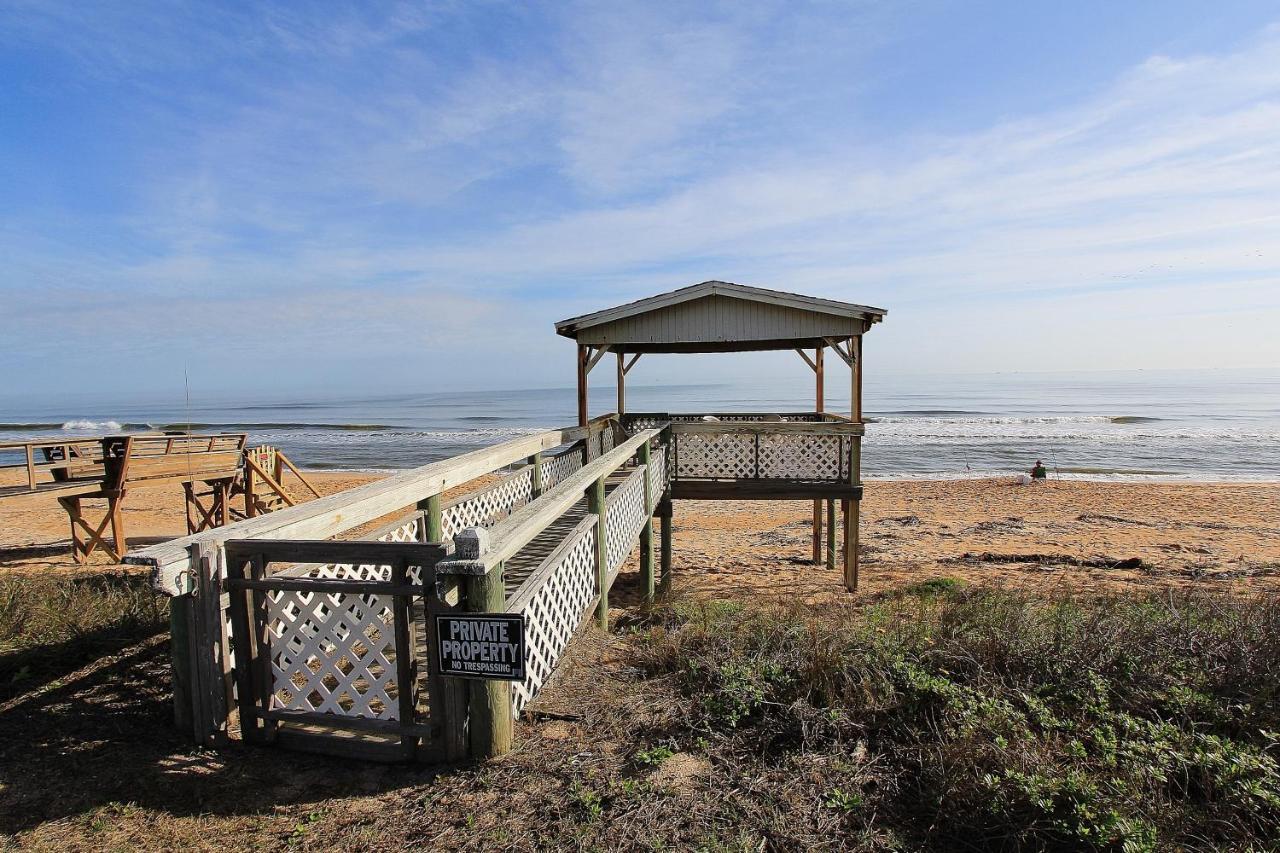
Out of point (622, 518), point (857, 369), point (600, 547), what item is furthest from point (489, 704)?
point (857, 369)

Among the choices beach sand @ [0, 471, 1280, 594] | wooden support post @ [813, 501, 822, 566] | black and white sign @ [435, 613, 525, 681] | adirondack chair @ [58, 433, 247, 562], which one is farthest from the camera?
wooden support post @ [813, 501, 822, 566]

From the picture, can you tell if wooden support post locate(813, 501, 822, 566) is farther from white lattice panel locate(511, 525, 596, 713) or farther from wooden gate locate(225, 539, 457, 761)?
wooden gate locate(225, 539, 457, 761)

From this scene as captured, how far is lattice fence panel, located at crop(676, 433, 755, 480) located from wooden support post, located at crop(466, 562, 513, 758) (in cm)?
781

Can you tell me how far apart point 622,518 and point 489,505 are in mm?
1481

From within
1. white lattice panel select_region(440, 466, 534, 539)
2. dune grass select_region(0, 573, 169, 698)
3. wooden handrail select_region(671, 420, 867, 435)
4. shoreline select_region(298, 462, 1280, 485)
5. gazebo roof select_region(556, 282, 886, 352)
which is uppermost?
gazebo roof select_region(556, 282, 886, 352)

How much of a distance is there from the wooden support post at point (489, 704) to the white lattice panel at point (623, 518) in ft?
→ 8.21

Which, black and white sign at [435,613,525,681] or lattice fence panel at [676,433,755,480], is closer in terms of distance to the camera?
black and white sign at [435,613,525,681]

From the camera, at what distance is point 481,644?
9.96 ft

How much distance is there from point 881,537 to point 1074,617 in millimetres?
10610

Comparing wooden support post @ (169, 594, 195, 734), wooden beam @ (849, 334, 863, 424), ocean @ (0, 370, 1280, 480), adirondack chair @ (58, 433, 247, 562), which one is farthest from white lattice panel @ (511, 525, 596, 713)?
adirondack chair @ (58, 433, 247, 562)

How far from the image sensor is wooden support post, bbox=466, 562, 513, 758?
313 centimetres

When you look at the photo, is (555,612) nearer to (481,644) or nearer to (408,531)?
(481,644)

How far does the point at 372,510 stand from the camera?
4176 millimetres

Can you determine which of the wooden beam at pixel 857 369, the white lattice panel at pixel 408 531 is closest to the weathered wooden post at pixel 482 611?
the white lattice panel at pixel 408 531
